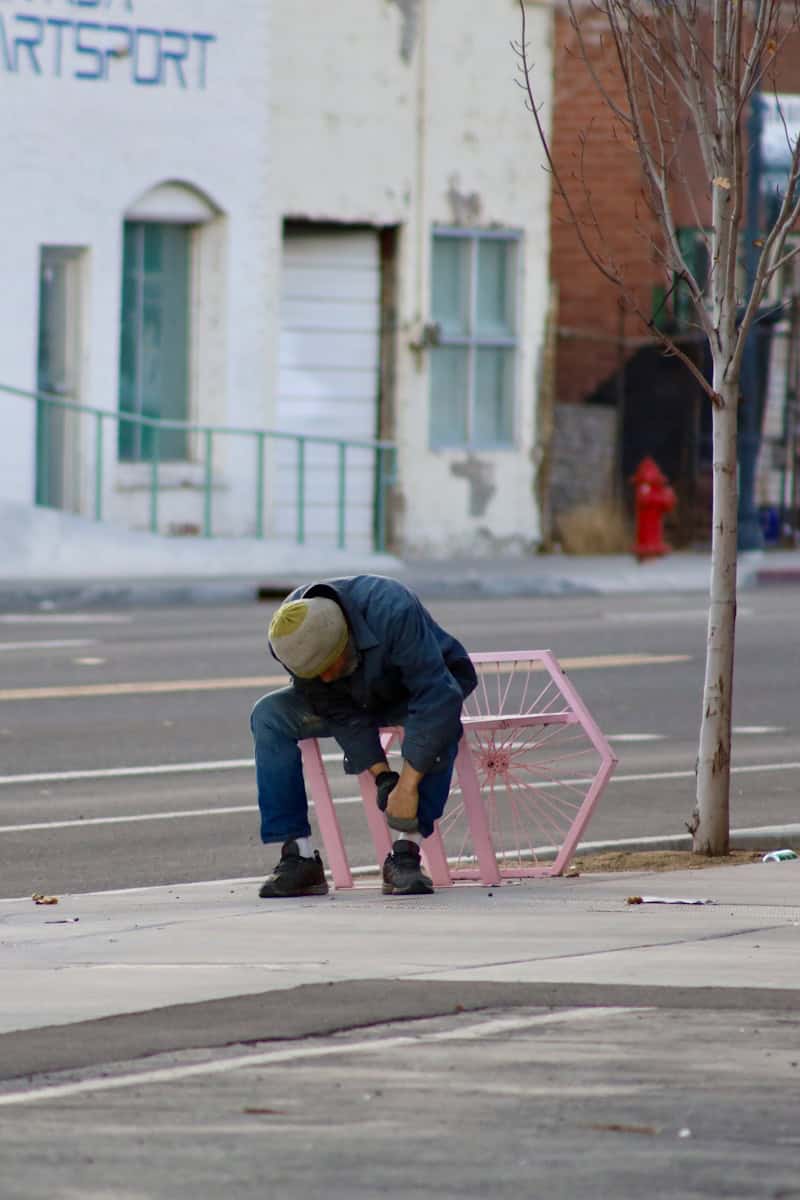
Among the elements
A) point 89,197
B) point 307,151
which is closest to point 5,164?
point 89,197

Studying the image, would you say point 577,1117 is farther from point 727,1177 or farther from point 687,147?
point 687,147

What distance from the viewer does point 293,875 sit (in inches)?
348

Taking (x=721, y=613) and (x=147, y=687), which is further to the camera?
(x=147, y=687)

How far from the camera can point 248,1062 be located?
6078mm

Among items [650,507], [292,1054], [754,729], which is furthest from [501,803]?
[650,507]

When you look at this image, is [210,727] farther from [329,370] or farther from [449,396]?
[449,396]

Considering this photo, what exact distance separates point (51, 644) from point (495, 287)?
11.0 meters

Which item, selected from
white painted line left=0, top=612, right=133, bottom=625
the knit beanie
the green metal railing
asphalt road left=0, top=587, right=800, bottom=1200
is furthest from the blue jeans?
the green metal railing

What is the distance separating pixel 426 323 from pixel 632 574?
11.4 feet

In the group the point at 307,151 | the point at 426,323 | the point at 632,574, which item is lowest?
the point at 632,574

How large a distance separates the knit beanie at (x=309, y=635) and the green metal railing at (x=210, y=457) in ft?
51.8

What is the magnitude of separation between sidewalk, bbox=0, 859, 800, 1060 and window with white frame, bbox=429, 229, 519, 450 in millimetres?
18695

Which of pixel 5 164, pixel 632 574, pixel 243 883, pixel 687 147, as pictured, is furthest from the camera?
pixel 687 147

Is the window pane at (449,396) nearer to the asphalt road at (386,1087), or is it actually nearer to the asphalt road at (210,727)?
the asphalt road at (210,727)
